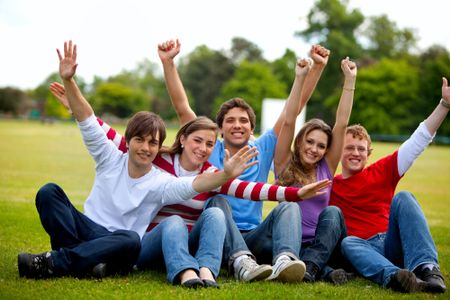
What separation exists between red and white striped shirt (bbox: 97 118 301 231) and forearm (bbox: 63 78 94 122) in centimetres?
21

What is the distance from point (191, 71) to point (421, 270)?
233 ft

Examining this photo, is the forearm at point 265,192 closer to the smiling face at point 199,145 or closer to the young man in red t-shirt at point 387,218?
the smiling face at point 199,145

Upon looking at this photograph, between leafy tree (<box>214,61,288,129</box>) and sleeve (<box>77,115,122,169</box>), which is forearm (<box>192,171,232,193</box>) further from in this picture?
leafy tree (<box>214,61,288,129</box>)

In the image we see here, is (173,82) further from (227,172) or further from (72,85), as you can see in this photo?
(227,172)

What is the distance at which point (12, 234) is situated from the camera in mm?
5859

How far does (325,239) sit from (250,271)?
72cm

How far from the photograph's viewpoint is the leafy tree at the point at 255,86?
2662 inches

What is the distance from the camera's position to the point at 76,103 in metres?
4.35

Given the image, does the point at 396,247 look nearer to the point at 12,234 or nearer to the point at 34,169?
the point at 12,234

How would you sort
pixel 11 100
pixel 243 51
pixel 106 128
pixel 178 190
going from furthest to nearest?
pixel 243 51
pixel 11 100
pixel 106 128
pixel 178 190

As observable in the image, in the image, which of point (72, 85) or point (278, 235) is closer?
point (278, 235)

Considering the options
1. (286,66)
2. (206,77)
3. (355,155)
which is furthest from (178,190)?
(206,77)

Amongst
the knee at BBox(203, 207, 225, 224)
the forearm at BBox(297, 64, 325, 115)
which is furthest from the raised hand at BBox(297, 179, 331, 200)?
the forearm at BBox(297, 64, 325, 115)

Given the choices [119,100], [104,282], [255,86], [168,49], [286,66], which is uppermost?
[286,66]
